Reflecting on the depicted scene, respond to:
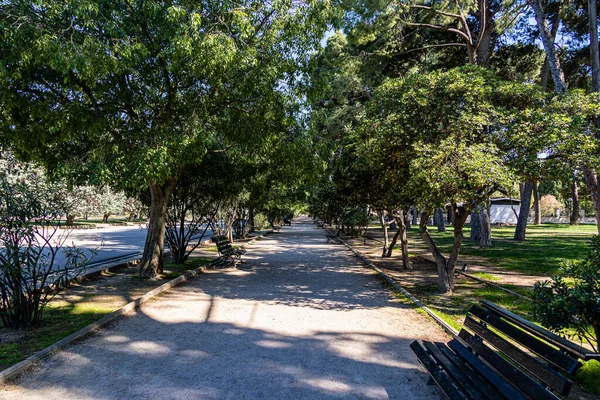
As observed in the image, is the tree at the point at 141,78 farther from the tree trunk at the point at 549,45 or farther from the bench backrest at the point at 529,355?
the tree trunk at the point at 549,45

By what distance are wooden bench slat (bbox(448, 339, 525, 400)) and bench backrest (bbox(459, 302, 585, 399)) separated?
6 centimetres

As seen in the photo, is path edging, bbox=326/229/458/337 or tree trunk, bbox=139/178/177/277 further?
tree trunk, bbox=139/178/177/277

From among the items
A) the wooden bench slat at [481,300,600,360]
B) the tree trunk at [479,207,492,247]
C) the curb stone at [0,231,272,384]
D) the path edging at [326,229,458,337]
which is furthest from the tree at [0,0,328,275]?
the tree trunk at [479,207,492,247]

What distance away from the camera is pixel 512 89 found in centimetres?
703

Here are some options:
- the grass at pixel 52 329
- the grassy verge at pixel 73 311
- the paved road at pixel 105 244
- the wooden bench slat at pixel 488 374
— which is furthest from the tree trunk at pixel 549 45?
the grass at pixel 52 329

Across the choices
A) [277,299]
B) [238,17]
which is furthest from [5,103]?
[277,299]

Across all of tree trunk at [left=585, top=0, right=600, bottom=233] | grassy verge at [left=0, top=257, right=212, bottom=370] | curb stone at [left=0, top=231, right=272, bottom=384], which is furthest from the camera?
tree trunk at [left=585, top=0, right=600, bottom=233]

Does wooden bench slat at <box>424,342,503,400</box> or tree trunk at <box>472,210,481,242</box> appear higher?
tree trunk at <box>472,210,481,242</box>

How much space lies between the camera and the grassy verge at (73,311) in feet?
15.7

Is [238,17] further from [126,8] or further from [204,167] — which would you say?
[204,167]

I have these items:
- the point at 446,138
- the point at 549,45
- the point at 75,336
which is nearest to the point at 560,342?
the point at 446,138

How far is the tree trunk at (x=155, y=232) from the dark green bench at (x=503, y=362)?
768cm

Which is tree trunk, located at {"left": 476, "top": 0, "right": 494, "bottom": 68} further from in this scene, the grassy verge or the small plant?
the grassy verge

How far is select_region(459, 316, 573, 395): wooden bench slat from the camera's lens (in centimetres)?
251
